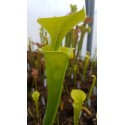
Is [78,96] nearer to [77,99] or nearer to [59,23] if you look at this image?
[77,99]

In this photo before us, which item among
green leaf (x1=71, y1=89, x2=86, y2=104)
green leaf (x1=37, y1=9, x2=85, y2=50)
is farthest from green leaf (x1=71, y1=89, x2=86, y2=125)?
green leaf (x1=37, y1=9, x2=85, y2=50)

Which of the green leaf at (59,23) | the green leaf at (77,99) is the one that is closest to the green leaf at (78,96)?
the green leaf at (77,99)

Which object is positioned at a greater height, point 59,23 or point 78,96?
point 59,23

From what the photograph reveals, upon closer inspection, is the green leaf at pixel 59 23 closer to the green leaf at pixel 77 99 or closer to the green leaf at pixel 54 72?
the green leaf at pixel 54 72

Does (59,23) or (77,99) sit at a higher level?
(59,23)

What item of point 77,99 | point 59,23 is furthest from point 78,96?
point 59,23

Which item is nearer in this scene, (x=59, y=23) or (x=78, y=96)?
(x=59, y=23)
